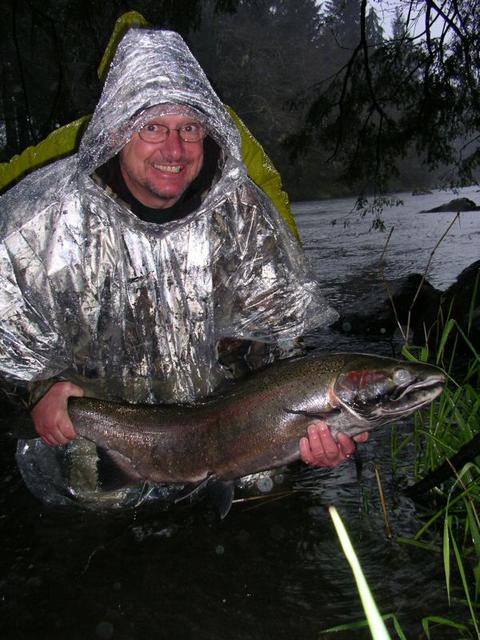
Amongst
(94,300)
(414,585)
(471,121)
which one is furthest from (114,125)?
(471,121)

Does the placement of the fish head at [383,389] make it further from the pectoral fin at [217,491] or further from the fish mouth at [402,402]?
the pectoral fin at [217,491]

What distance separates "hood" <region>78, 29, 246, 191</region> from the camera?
2.92 meters

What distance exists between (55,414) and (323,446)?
4.20ft

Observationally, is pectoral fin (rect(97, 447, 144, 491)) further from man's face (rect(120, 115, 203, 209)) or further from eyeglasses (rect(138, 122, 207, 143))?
eyeglasses (rect(138, 122, 207, 143))

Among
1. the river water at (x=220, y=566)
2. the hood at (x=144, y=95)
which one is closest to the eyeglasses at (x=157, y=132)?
the hood at (x=144, y=95)

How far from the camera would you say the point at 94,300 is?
126 inches

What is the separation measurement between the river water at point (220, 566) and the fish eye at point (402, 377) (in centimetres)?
99

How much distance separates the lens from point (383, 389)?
247cm

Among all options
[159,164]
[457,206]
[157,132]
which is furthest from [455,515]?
[457,206]

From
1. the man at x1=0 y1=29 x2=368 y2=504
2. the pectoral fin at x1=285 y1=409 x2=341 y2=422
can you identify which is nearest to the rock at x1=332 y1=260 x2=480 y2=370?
the man at x1=0 y1=29 x2=368 y2=504

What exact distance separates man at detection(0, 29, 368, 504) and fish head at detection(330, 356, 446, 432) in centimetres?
24

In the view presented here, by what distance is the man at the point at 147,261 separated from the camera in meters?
3.00

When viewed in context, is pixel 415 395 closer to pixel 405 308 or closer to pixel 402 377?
pixel 402 377

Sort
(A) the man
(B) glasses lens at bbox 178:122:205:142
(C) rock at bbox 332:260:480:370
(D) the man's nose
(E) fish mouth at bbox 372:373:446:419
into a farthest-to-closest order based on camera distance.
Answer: (C) rock at bbox 332:260:480:370
(B) glasses lens at bbox 178:122:205:142
(D) the man's nose
(A) the man
(E) fish mouth at bbox 372:373:446:419
